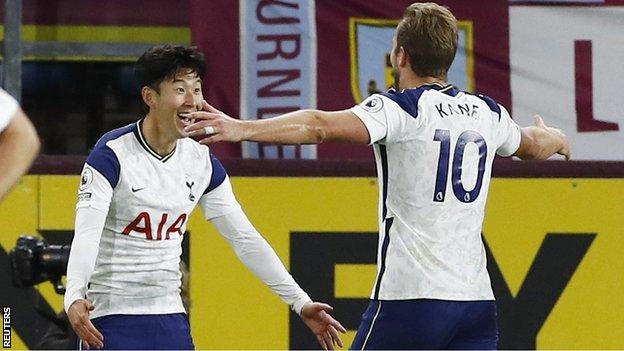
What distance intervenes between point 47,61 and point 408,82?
4.23 m

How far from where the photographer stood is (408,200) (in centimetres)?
Answer: 547

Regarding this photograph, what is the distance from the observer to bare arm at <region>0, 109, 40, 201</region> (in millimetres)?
4027

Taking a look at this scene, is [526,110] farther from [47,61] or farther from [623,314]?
[47,61]

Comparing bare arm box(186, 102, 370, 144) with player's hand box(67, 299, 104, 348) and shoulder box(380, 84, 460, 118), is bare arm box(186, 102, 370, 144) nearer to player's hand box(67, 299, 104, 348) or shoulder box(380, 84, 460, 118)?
shoulder box(380, 84, 460, 118)

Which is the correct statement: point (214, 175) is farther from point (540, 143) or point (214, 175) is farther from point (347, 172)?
point (347, 172)

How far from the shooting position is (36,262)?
21.4 ft

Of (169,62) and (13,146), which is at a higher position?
(169,62)

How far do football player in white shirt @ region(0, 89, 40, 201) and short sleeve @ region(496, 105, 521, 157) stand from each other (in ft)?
7.05

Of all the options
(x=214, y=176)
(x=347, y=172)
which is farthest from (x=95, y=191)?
(x=347, y=172)

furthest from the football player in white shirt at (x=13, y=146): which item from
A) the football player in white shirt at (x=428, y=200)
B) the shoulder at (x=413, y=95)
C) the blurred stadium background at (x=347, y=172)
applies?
the blurred stadium background at (x=347, y=172)

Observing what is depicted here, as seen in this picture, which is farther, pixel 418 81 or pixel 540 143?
pixel 540 143

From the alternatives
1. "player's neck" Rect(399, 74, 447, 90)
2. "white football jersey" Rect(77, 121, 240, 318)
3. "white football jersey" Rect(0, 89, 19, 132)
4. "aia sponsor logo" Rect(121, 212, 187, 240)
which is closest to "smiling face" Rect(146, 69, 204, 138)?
"white football jersey" Rect(77, 121, 240, 318)

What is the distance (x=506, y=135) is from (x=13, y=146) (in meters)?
2.28

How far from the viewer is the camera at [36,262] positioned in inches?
254
